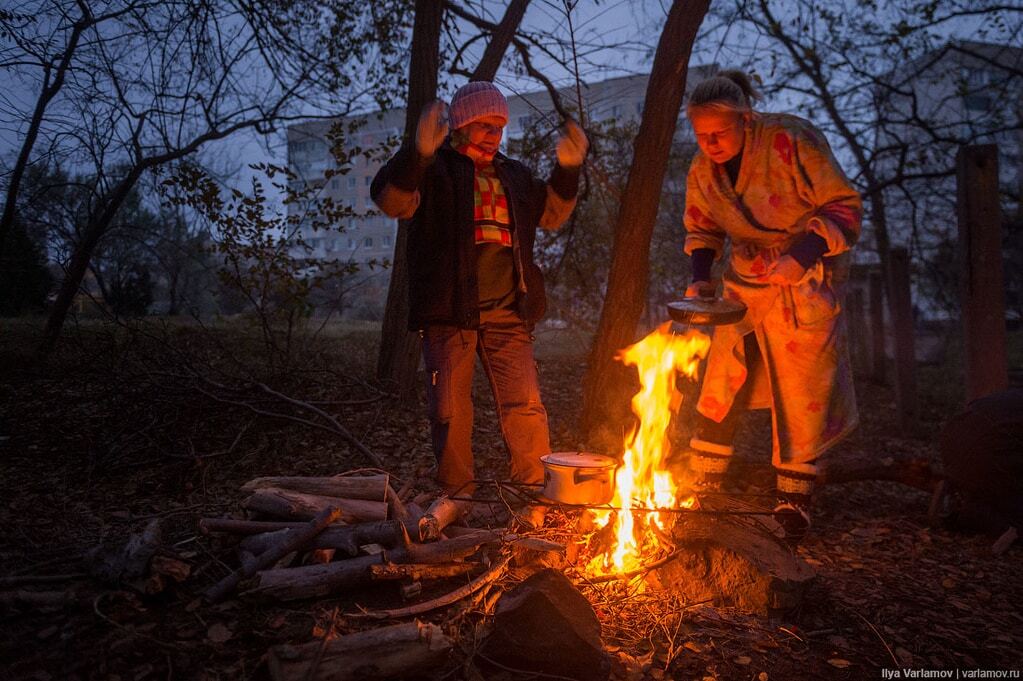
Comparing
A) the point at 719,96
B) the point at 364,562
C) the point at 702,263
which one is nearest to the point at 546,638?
the point at 364,562

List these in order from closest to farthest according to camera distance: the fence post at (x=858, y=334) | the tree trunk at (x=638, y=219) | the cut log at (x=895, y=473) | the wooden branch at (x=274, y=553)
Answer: the wooden branch at (x=274, y=553)
the cut log at (x=895, y=473)
the tree trunk at (x=638, y=219)
the fence post at (x=858, y=334)

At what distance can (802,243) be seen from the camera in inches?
122

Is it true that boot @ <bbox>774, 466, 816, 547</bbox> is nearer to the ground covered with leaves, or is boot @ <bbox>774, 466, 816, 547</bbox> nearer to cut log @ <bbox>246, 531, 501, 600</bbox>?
the ground covered with leaves

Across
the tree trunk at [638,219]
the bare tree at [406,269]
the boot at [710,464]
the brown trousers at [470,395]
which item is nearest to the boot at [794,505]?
the boot at [710,464]

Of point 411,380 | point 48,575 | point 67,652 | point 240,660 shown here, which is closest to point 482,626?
point 240,660

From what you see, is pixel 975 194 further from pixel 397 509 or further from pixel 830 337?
pixel 397 509

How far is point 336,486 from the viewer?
312 centimetres

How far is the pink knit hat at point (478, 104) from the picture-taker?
10.6 feet

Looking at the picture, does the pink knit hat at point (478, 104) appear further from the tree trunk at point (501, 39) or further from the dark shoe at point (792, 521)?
the tree trunk at point (501, 39)

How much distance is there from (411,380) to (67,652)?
14.2 ft

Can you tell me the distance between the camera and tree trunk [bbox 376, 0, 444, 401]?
6.16m

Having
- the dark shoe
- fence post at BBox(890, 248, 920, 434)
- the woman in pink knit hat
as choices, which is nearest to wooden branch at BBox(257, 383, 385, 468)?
the woman in pink knit hat

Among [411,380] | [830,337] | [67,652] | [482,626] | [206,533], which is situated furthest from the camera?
[411,380]

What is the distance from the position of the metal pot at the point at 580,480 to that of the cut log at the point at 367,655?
1.02 m
